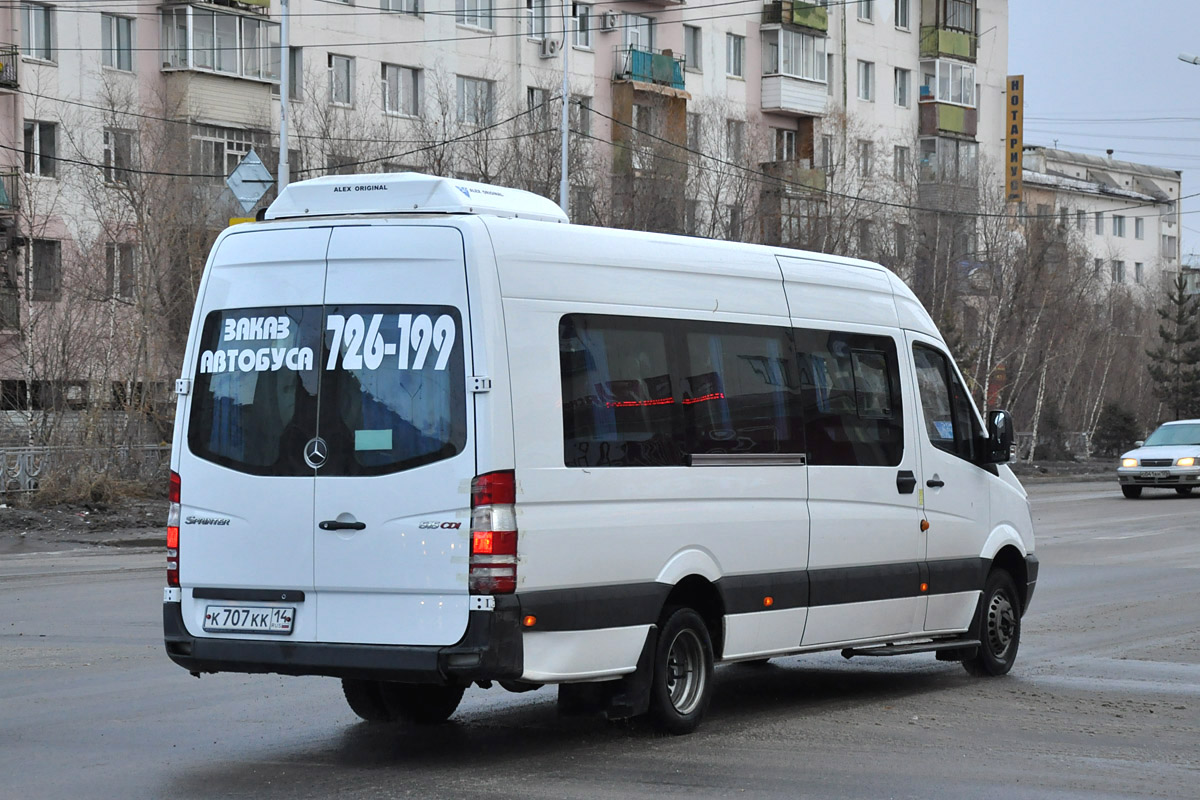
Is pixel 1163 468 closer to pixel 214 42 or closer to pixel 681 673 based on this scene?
pixel 214 42

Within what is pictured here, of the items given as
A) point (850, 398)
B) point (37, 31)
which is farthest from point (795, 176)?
point (850, 398)

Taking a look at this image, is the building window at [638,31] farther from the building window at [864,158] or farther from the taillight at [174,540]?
the taillight at [174,540]

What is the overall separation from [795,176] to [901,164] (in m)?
6.36

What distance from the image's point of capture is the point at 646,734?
8.62 metres

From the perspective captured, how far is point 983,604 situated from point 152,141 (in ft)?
106

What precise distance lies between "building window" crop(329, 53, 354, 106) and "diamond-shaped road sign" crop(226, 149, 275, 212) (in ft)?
58.1

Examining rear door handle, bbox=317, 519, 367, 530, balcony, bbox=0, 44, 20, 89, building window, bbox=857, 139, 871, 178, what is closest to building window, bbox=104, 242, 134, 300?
balcony, bbox=0, 44, 20, 89

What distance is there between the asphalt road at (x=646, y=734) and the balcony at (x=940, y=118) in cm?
5511

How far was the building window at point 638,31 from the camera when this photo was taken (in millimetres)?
54812

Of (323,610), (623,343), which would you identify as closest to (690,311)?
(623,343)

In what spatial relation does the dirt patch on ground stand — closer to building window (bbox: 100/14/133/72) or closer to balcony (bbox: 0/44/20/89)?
balcony (bbox: 0/44/20/89)

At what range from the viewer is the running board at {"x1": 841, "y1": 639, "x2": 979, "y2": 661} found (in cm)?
1005

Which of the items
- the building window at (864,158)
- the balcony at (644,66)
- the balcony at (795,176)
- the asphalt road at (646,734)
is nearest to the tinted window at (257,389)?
the asphalt road at (646,734)

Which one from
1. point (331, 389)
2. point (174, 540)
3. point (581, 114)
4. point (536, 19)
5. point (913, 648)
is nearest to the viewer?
point (331, 389)
